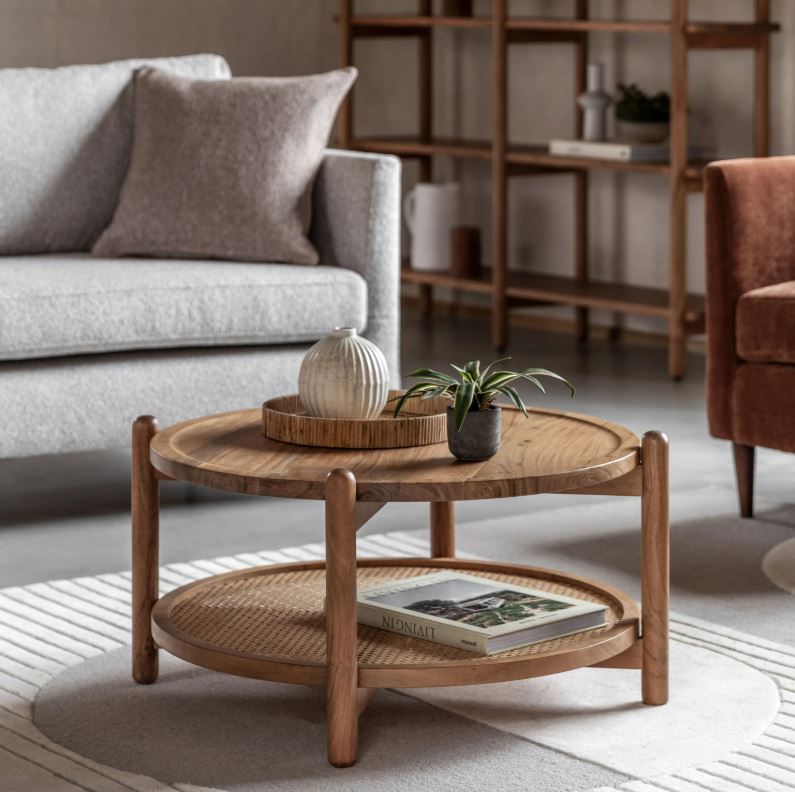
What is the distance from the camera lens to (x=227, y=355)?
10.6ft

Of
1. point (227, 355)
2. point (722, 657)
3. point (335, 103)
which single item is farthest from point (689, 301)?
point (722, 657)

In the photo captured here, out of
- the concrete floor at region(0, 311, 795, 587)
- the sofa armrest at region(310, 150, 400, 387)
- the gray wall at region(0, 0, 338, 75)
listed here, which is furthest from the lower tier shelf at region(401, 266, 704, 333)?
the sofa armrest at region(310, 150, 400, 387)

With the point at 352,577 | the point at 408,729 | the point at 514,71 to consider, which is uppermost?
the point at 514,71

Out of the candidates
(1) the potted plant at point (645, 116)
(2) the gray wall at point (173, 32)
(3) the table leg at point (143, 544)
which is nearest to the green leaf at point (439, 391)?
(3) the table leg at point (143, 544)

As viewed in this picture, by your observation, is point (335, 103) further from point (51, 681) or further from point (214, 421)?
point (51, 681)

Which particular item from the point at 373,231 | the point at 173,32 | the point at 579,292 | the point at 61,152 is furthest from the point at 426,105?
the point at 373,231

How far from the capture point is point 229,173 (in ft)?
11.4

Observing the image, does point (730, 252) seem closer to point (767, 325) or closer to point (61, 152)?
point (767, 325)

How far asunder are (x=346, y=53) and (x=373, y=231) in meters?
2.44

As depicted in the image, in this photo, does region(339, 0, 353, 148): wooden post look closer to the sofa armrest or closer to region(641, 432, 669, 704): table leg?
the sofa armrest

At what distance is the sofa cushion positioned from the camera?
140 inches

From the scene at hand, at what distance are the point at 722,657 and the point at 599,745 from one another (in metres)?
0.39

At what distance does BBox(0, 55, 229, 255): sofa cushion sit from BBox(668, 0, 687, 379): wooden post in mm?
1519

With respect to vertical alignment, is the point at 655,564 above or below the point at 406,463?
below
